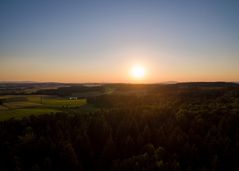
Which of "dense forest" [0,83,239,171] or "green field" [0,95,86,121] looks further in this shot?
"green field" [0,95,86,121]

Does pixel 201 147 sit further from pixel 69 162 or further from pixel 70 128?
pixel 70 128

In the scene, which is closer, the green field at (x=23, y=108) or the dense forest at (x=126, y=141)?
the dense forest at (x=126, y=141)

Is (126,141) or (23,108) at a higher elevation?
(23,108)

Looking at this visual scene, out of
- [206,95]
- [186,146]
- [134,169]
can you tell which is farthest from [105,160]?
[206,95]

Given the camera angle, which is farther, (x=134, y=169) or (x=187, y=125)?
(x=187, y=125)

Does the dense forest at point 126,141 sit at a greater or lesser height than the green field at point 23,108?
lesser

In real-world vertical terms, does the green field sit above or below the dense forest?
above

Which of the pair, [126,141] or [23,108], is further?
[23,108]

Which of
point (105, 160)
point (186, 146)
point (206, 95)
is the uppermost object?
point (206, 95)
